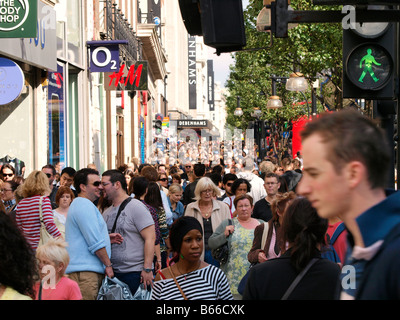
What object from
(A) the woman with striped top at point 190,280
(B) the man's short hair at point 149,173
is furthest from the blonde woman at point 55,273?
(B) the man's short hair at point 149,173

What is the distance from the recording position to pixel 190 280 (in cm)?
505

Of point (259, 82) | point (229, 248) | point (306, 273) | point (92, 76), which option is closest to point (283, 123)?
point (259, 82)

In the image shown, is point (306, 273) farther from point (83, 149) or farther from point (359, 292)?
point (83, 149)

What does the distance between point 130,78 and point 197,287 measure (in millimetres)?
23768

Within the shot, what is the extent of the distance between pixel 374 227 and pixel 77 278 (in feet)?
18.2

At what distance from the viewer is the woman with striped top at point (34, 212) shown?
26.6 feet

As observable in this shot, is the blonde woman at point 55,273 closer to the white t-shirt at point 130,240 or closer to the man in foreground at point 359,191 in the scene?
the white t-shirt at point 130,240

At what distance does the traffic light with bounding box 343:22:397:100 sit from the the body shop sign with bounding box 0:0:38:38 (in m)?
8.65

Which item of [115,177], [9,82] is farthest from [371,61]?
[9,82]

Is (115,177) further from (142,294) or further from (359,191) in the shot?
(359,191)

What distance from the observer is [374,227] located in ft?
6.65

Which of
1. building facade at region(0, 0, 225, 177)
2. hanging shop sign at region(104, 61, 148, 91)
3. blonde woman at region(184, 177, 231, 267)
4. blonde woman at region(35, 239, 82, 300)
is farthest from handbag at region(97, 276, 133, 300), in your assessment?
hanging shop sign at region(104, 61, 148, 91)

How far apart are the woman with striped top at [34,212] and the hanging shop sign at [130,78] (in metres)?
18.8

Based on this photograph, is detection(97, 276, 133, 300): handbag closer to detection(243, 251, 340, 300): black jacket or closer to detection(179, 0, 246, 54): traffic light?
detection(179, 0, 246, 54): traffic light
